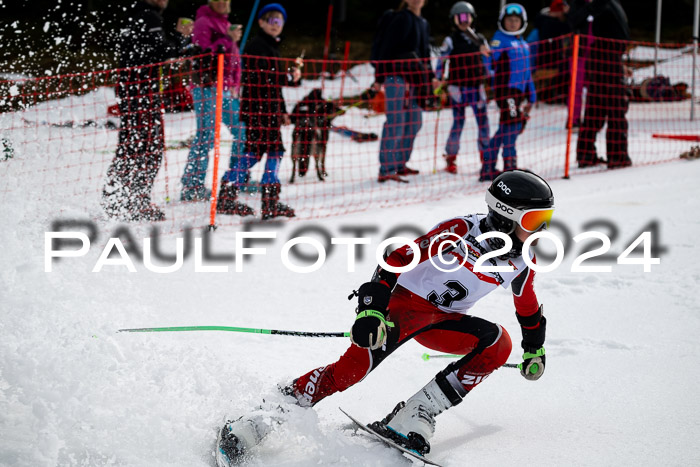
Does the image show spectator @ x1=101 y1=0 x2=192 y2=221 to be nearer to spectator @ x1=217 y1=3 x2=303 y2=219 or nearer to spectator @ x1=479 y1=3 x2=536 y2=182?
spectator @ x1=217 y1=3 x2=303 y2=219

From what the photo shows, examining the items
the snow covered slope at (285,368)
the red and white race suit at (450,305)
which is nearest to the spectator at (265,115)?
the snow covered slope at (285,368)

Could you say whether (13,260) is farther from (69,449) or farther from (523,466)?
(523,466)

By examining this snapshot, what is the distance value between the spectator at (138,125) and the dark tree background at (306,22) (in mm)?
6676

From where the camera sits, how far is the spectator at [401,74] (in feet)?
28.8

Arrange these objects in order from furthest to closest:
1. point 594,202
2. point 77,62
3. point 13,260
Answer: point 77,62 → point 594,202 → point 13,260

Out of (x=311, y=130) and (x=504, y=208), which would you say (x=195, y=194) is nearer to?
(x=311, y=130)

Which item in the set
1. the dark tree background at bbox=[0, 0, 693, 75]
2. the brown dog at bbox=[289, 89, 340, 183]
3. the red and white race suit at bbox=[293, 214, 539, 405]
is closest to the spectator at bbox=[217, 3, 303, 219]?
the brown dog at bbox=[289, 89, 340, 183]

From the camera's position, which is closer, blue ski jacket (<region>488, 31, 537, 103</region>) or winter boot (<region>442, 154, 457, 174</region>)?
blue ski jacket (<region>488, 31, 537, 103</region>)

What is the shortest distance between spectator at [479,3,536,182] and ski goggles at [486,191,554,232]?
549 centimetres

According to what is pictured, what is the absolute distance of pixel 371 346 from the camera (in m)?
3.31

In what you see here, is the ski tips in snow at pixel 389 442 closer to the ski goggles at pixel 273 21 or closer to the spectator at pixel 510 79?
the ski goggles at pixel 273 21

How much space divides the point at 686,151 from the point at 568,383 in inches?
281

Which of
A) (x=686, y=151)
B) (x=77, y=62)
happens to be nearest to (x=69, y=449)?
(x=686, y=151)

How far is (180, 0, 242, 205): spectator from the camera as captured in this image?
754cm
